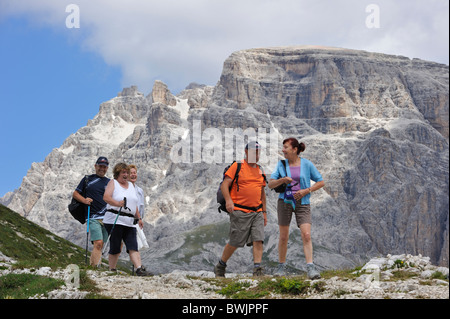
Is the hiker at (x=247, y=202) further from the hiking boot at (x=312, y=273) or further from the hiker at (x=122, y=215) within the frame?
the hiker at (x=122, y=215)

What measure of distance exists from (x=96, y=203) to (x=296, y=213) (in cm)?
689

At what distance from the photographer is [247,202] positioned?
17.0 m

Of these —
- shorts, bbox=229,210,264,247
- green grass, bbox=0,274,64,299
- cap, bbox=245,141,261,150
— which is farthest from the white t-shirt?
cap, bbox=245,141,261,150

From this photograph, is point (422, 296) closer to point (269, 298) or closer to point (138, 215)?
point (269, 298)

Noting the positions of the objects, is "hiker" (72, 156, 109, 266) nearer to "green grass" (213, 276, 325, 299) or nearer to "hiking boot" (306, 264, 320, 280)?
"green grass" (213, 276, 325, 299)

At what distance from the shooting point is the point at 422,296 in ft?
36.4

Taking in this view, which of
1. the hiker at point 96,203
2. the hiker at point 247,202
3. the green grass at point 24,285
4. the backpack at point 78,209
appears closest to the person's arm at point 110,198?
the hiker at point 96,203

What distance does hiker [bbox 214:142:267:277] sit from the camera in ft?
55.0

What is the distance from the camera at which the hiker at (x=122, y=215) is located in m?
17.6

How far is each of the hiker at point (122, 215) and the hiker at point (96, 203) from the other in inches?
23.8

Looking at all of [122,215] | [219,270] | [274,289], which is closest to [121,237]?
[122,215]

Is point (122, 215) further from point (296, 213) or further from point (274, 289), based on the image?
point (274, 289)
